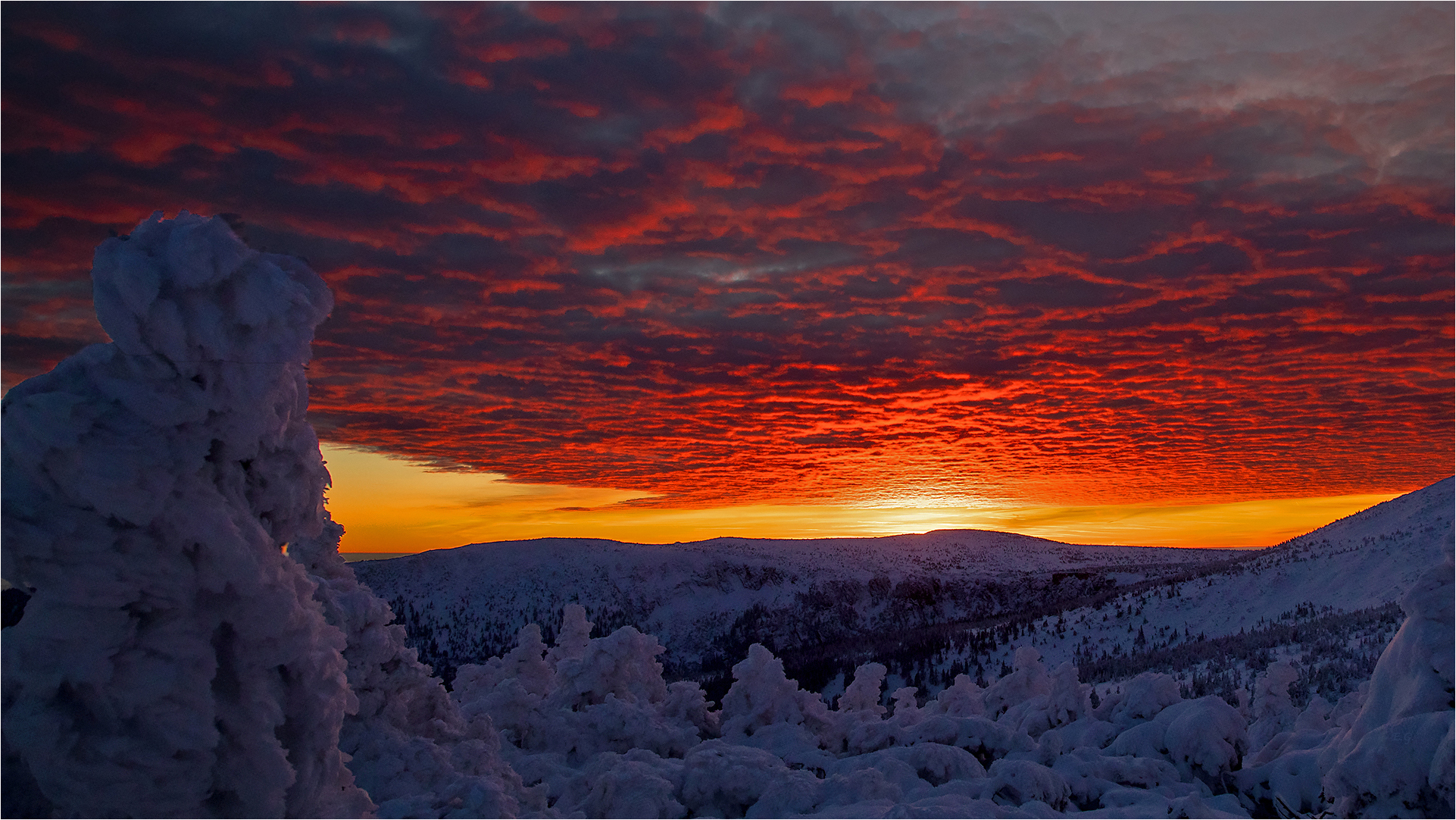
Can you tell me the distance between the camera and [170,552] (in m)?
6.16

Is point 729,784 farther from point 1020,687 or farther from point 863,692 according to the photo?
point 1020,687

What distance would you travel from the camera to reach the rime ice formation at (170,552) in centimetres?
568

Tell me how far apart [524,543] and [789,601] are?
46.6 meters

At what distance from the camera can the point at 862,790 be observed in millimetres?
11031

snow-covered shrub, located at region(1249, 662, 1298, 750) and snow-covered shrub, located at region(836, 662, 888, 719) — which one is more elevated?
snow-covered shrub, located at region(1249, 662, 1298, 750)

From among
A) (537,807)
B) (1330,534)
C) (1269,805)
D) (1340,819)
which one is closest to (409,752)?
(537,807)

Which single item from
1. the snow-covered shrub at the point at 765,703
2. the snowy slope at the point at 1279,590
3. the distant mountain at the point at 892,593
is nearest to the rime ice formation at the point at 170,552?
the snow-covered shrub at the point at 765,703

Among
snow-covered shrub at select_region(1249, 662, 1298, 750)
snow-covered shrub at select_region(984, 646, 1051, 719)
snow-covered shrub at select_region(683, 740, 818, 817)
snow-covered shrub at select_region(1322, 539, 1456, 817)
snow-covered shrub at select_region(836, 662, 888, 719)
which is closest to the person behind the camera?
snow-covered shrub at select_region(1322, 539, 1456, 817)

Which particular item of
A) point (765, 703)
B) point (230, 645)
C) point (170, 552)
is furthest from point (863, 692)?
point (170, 552)

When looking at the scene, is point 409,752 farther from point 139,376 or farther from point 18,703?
point 139,376

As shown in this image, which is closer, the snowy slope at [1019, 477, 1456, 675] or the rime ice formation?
the rime ice formation

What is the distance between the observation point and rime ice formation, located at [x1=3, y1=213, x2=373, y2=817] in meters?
5.68

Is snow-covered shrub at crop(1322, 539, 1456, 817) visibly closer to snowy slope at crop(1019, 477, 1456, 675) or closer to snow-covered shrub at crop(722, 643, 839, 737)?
snow-covered shrub at crop(722, 643, 839, 737)

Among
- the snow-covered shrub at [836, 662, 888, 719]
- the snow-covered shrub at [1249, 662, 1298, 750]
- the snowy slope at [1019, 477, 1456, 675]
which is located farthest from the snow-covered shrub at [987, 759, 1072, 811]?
the snowy slope at [1019, 477, 1456, 675]
